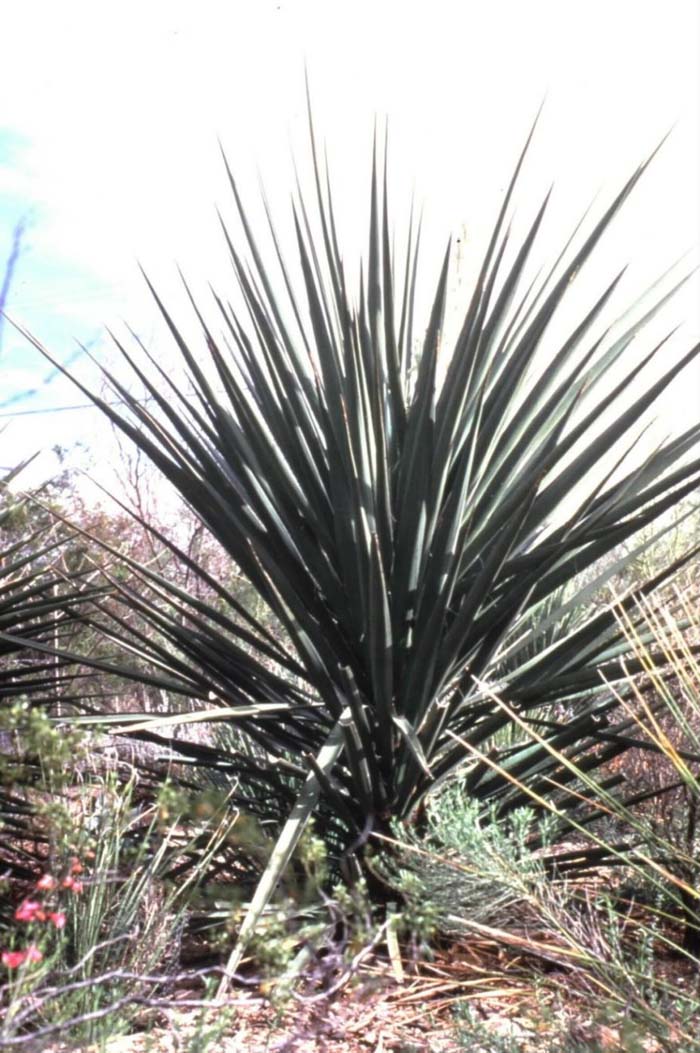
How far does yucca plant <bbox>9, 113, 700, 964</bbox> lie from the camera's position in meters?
2.95

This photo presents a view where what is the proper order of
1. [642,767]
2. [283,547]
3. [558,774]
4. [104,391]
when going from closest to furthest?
[558,774] < [283,547] < [642,767] < [104,391]

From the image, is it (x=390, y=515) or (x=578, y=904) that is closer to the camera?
(x=390, y=515)

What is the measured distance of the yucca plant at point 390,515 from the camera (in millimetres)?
2945

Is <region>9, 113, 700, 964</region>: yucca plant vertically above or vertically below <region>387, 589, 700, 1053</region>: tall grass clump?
above

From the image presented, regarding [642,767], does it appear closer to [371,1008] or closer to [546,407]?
[546,407]

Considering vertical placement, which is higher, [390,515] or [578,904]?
[390,515]

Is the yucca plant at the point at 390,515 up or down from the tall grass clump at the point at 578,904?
up

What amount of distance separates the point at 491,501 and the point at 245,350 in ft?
2.84

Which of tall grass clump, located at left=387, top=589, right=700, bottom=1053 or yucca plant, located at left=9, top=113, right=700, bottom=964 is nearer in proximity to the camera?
tall grass clump, located at left=387, top=589, right=700, bottom=1053

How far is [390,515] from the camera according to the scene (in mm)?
3121

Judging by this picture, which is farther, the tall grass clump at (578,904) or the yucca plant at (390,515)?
the yucca plant at (390,515)

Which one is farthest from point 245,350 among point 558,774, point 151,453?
point 558,774

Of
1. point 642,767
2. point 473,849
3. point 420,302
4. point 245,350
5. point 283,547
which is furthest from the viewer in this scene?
point 420,302

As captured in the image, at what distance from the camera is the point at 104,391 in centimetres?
998
